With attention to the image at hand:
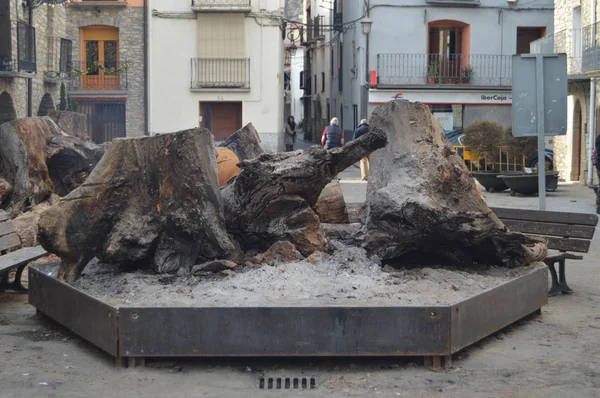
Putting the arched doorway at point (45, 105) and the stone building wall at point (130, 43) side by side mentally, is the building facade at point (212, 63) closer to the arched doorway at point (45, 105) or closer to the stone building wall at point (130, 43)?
the stone building wall at point (130, 43)

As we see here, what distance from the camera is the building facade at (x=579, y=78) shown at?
21.4 meters

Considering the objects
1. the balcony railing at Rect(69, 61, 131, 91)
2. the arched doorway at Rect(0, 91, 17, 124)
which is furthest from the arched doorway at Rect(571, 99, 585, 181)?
the balcony railing at Rect(69, 61, 131, 91)

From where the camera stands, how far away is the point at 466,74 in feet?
108

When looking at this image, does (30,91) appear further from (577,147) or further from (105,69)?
(577,147)

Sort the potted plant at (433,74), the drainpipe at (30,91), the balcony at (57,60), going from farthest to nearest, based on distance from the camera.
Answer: the potted plant at (433,74) → the balcony at (57,60) → the drainpipe at (30,91)

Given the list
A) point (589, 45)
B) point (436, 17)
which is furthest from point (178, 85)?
point (589, 45)

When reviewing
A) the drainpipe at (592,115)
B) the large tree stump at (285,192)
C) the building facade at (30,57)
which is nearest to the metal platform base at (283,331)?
the large tree stump at (285,192)

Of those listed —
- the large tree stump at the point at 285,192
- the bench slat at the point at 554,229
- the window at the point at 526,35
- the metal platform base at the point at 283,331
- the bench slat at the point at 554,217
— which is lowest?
the metal platform base at the point at 283,331

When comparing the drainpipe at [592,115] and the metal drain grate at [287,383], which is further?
the drainpipe at [592,115]

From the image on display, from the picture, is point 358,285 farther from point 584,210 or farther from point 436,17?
point 436,17

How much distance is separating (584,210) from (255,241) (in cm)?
1053

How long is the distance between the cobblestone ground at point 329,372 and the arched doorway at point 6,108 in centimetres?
1890

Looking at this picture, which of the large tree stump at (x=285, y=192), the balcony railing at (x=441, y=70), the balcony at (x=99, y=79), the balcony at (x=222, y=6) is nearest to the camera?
the large tree stump at (x=285, y=192)

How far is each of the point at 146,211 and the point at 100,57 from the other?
28.2 m
